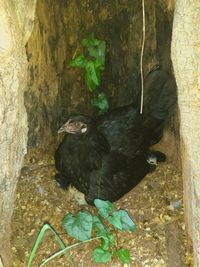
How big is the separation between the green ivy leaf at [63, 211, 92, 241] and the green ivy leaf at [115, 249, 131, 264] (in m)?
0.18

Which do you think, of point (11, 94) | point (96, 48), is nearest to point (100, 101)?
point (96, 48)

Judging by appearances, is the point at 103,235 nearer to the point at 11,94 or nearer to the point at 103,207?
the point at 103,207

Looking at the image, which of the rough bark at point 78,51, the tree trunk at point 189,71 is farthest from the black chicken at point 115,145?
the tree trunk at point 189,71

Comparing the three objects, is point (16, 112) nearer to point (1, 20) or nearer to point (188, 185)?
point (1, 20)

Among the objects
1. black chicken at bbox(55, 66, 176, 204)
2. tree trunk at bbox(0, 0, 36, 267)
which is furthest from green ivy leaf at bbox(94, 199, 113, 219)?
tree trunk at bbox(0, 0, 36, 267)

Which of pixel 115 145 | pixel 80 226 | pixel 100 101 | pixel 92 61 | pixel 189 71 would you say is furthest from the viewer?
pixel 100 101

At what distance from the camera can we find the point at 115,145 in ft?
10.6

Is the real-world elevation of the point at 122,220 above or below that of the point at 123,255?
above

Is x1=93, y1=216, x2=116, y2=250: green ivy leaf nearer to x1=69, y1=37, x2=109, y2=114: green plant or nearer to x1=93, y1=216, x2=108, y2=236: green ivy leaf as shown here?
x1=93, y1=216, x2=108, y2=236: green ivy leaf

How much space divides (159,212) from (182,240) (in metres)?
0.25

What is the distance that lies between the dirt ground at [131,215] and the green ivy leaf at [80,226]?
0.80 ft

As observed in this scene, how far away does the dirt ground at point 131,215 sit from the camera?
9.29ft

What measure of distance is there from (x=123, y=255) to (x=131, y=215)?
42 centimetres

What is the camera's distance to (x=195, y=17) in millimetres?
1886
